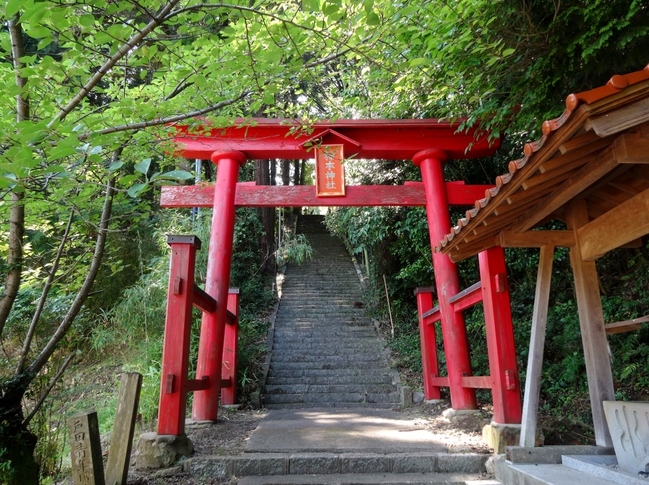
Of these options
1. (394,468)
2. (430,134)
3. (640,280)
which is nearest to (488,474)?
(394,468)

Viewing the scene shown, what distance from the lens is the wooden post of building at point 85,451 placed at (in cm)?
240

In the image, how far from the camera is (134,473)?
2.92m

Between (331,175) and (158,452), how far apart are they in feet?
11.3

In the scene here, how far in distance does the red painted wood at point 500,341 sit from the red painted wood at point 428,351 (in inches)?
76.6

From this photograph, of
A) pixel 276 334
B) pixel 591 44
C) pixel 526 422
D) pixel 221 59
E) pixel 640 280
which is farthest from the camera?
pixel 276 334

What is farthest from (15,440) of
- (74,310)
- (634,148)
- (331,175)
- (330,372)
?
(330,372)

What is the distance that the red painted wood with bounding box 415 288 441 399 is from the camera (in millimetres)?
5219

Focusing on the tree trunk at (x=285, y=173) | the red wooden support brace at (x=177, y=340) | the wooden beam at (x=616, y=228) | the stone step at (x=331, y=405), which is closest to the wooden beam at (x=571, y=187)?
the wooden beam at (x=616, y=228)

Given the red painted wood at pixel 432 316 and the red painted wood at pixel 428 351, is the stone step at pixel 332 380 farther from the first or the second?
the red painted wood at pixel 432 316

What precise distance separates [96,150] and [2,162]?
1.16 feet

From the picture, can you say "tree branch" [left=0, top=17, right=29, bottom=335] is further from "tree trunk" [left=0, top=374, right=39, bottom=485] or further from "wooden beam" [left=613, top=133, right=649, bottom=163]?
"wooden beam" [left=613, top=133, right=649, bottom=163]

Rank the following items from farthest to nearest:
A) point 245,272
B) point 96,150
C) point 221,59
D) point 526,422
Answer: point 245,272
point 526,422
point 221,59
point 96,150

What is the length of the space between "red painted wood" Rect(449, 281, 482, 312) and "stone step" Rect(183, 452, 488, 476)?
1322 millimetres

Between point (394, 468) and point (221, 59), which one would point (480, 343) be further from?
point (221, 59)
